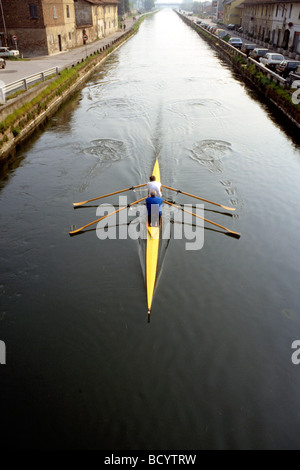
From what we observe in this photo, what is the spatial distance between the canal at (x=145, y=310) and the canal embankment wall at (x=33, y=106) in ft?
4.28

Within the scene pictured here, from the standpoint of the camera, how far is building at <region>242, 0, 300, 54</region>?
151ft

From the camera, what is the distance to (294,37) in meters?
46.1

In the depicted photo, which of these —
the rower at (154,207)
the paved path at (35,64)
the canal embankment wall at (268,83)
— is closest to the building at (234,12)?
the canal embankment wall at (268,83)

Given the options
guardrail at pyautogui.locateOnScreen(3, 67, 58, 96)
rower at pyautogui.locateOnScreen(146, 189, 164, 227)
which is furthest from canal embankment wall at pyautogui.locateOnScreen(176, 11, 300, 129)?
guardrail at pyautogui.locateOnScreen(3, 67, 58, 96)

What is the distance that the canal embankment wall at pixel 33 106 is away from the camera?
2042cm

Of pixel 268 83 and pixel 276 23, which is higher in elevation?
pixel 276 23

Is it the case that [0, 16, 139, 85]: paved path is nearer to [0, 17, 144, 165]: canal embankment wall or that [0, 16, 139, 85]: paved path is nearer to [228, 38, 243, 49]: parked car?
[0, 17, 144, 165]: canal embankment wall

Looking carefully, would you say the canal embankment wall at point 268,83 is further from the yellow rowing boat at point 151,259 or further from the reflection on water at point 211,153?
the yellow rowing boat at point 151,259

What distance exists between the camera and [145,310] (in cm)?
992

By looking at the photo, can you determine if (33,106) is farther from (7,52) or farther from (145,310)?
(7,52)

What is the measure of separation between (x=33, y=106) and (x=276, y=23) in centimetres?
4717

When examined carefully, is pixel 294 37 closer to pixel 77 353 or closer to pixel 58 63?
pixel 58 63

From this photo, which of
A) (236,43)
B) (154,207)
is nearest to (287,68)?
(154,207)
